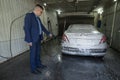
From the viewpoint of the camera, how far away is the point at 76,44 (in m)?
3.95

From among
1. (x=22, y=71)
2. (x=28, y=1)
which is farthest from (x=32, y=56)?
(x=28, y=1)

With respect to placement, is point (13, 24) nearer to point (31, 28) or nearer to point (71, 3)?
point (31, 28)

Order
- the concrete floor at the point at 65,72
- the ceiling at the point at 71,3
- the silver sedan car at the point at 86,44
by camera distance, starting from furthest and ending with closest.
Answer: the ceiling at the point at 71,3, the silver sedan car at the point at 86,44, the concrete floor at the point at 65,72

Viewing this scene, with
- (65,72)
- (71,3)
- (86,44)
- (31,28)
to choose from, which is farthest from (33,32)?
(71,3)

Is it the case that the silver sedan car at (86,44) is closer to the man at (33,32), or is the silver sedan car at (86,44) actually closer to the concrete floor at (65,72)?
the concrete floor at (65,72)

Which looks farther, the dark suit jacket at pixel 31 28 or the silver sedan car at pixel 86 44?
the silver sedan car at pixel 86 44

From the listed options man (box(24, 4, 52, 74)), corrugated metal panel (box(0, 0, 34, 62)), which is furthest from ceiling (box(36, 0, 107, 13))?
man (box(24, 4, 52, 74))

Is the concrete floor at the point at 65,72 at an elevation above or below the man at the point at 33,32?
below

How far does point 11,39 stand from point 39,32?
170 centimetres

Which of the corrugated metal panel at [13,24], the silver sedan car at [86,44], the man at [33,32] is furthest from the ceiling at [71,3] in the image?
the man at [33,32]

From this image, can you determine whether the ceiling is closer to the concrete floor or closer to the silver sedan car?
the silver sedan car

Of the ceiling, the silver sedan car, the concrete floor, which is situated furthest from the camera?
the ceiling

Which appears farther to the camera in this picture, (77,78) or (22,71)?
(22,71)

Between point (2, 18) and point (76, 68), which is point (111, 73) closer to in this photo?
point (76, 68)
